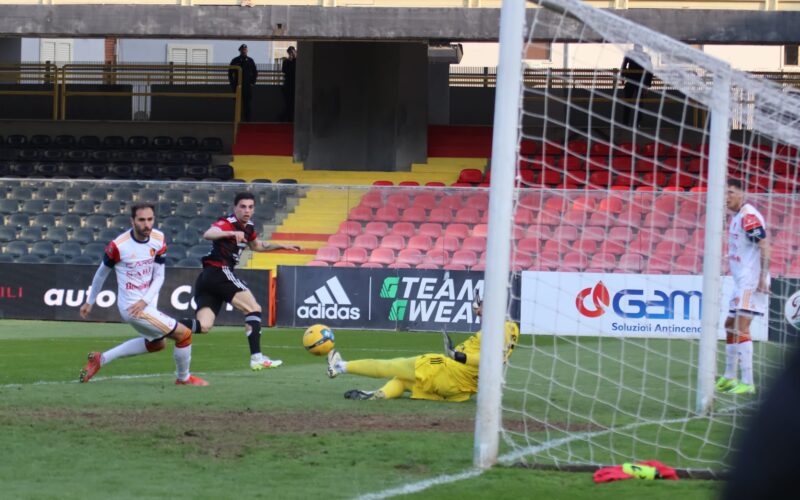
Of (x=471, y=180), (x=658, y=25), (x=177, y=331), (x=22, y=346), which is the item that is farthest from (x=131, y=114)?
(x=177, y=331)

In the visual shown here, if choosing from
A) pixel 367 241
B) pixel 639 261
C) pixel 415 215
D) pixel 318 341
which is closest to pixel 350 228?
pixel 367 241

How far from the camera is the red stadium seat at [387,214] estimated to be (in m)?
21.7

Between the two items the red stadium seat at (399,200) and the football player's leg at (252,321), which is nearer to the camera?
the football player's leg at (252,321)

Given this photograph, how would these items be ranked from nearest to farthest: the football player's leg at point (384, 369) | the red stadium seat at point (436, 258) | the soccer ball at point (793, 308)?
1. the football player's leg at point (384, 369)
2. the soccer ball at point (793, 308)
3. the red stadium seat at point (436, 258)

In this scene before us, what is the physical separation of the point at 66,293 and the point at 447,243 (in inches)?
278

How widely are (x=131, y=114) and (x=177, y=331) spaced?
23020 mm

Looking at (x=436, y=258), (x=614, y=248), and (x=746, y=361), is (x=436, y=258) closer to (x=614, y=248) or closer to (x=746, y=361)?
(x=614, y=248)

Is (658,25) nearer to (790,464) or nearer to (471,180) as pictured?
(471,180)

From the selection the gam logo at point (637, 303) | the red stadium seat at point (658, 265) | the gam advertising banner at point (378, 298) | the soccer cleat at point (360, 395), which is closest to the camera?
the soccer cleat at point (360, 395)

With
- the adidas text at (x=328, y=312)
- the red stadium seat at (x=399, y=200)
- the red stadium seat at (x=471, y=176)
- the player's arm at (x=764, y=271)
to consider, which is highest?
the red stadium seat at (x=471, y=176)

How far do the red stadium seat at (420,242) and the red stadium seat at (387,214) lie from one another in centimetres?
51

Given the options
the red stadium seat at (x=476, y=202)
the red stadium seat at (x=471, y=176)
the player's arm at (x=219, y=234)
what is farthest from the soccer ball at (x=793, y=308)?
the red stadium seat at (x=471, y=176)

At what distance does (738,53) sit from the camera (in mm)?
51062

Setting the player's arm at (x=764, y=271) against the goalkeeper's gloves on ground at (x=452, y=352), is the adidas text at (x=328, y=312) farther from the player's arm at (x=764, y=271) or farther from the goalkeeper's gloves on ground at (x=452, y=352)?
the goalkeeper's gloves on ground at (x=452, y=352)
